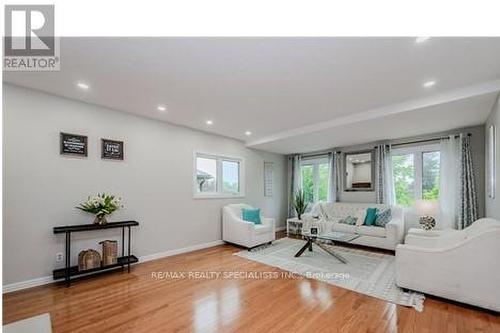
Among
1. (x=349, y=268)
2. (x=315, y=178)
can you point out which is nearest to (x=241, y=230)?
(x=349, y=268)

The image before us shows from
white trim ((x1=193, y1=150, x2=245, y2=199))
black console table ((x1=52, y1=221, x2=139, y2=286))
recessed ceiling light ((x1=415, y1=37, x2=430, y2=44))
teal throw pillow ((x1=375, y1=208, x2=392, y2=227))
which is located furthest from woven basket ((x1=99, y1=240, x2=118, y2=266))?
teal throw pillow ((x1=375, y1=208, x2=392, y2=227))

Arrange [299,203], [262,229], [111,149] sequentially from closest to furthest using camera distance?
[111,149] < [262,229] < [299,203]

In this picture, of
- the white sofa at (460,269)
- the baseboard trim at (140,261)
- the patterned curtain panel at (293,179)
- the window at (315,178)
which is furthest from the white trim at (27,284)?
the window at (315,178)

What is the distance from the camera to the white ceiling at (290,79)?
2.38 m

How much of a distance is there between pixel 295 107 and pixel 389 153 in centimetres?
295

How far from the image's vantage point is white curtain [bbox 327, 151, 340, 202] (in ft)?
21.2

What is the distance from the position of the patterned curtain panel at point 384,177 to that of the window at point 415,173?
12 centimetres

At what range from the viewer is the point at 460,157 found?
15.3 feet

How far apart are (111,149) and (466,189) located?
6.11 meters

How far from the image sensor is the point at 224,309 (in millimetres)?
2725

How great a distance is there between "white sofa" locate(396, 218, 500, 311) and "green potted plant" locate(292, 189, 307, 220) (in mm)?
3669

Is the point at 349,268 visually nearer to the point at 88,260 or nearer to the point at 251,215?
the point at 251,215

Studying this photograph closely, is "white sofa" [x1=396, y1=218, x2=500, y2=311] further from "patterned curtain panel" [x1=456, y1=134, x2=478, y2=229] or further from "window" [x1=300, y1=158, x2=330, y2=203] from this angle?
"window" [x1=300, y1=158, x2=330, y2=203]
